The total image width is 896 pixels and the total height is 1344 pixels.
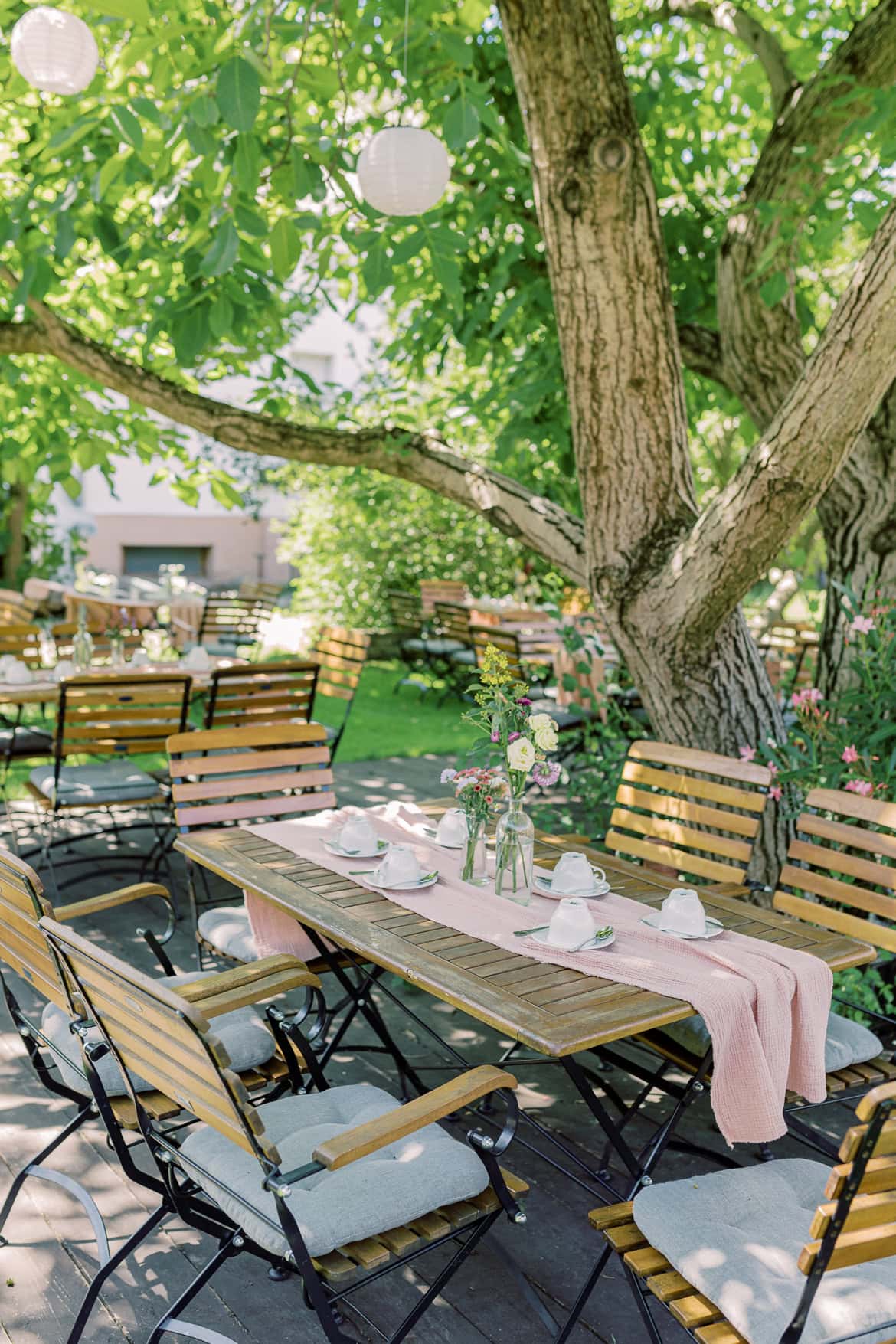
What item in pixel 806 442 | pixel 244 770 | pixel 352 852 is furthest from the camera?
pixel 244 770

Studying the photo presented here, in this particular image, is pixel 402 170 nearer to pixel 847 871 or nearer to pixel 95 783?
pixel 847 871

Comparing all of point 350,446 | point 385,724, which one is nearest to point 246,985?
point 350,446

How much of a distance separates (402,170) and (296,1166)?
2478 mm

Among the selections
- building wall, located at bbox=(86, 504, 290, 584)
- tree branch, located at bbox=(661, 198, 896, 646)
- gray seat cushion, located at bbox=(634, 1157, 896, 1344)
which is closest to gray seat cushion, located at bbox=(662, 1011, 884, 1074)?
gray seat cushion, located at bbox=(634, 1157, 896, 1344)

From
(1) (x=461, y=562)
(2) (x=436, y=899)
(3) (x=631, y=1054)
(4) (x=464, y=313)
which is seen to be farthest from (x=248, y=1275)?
(1) (x=461, y=562)

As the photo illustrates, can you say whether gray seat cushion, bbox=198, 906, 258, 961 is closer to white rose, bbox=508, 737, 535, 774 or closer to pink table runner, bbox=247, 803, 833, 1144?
pink table runner, bbox=247, 803, 833, 1144

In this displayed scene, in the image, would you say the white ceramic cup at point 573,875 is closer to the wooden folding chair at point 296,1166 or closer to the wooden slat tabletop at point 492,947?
the wooden slat tabletop at point 492,947

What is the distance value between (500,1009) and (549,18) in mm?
3234

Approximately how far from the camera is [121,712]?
521cm

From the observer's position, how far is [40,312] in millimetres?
5258

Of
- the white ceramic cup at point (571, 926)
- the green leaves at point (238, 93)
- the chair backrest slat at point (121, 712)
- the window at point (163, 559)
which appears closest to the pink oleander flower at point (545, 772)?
the white ceramic cup at point (571, 926)

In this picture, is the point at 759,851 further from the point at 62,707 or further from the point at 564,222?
the point at 62,707

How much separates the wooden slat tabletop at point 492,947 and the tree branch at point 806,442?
1.06 metres

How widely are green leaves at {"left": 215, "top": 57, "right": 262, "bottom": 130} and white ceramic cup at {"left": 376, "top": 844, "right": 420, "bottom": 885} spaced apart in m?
1.81
